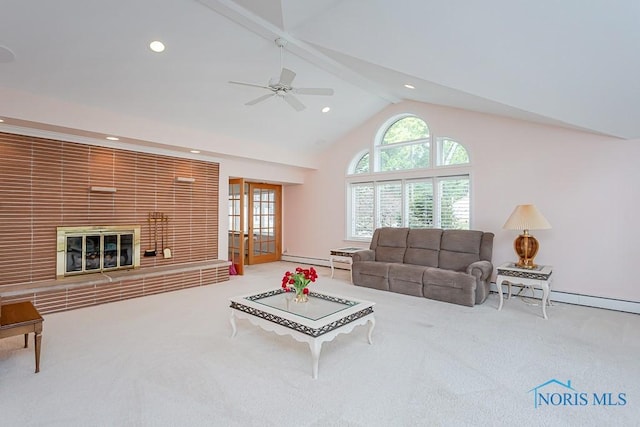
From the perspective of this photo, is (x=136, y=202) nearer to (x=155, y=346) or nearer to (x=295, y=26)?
(x=155, y=346)

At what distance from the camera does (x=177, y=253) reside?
5.83 meters

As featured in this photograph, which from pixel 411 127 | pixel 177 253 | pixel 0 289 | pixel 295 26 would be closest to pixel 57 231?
pixel 0 289

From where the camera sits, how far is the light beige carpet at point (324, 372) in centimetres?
206

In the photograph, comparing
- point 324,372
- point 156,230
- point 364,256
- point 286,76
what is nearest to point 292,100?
point 286,76

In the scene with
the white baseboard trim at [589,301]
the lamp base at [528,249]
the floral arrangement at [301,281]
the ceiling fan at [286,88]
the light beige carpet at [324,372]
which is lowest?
the light beige carpet at [324,372]

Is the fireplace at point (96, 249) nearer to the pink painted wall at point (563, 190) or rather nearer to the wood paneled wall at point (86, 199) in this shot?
the wood paneled wall at point (86, 199)

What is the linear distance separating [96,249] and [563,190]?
23.1ft

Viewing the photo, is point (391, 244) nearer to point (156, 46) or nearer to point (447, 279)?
point (447, 279)

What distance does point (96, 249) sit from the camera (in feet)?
16.0

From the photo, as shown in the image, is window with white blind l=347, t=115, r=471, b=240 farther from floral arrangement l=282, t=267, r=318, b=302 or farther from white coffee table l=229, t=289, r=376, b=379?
Result: floral arrangement l=282, t=267, r=318, b=302

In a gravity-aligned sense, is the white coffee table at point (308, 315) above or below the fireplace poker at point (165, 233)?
below

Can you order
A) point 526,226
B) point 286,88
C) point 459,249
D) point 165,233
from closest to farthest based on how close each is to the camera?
point 286,88, point 526,226, point 459,249, point 165,233

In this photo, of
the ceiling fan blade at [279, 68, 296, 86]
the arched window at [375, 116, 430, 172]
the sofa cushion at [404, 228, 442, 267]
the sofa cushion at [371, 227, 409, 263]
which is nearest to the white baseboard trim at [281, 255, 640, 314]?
the sofa cushion at [404, 228, 442, 267]

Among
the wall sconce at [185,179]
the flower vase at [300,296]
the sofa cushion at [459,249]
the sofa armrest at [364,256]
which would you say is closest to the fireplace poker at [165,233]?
the wall sconce at [185,179]
